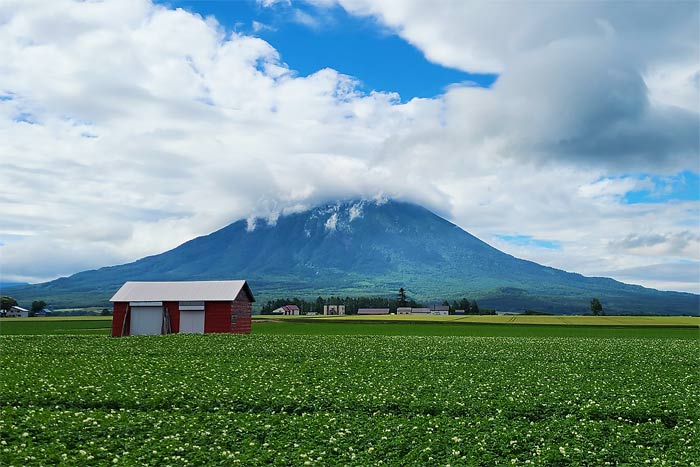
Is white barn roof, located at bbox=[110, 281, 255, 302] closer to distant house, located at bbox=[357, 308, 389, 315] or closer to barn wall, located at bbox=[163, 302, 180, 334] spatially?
barn wall, located at bbox=[163, 302, 180, 334]

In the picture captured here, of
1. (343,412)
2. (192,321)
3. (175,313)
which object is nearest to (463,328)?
(192,321)

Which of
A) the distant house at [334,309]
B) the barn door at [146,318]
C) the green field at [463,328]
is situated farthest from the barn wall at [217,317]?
the distant house at [334,309]

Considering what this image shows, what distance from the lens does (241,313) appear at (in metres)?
61.4

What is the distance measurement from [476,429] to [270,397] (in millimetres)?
7125

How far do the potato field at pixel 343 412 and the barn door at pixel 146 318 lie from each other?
29.8 meters

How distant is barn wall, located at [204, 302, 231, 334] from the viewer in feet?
192

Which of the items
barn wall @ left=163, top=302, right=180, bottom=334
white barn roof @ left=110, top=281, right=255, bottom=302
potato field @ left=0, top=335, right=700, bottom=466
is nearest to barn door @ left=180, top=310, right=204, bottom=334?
barn wall @ left=163, top=302, right=180, bottom=334

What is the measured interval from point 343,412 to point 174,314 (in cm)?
4511

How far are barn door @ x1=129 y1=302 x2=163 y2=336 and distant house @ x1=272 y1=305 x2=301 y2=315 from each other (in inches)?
4516

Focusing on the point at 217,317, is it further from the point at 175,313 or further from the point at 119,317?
the point at 119,317

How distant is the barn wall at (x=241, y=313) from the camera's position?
196 ft

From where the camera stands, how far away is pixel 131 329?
5872 centimetres

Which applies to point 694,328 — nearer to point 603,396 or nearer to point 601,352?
point 601,352

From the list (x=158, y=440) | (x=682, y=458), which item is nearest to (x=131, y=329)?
(x=158, y=440)
